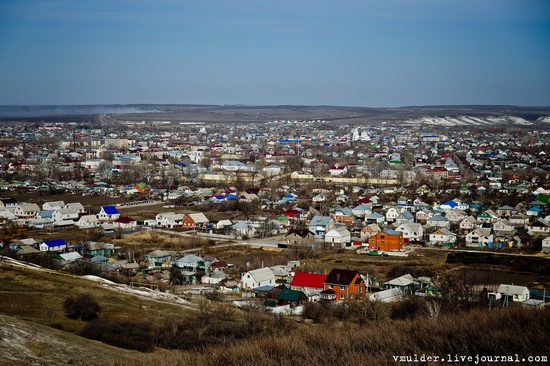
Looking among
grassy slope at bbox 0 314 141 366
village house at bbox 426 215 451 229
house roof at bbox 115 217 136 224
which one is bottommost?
house roof at bbox 115 217 136 224

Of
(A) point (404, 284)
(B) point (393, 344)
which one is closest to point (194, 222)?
(A) point (404, 284)

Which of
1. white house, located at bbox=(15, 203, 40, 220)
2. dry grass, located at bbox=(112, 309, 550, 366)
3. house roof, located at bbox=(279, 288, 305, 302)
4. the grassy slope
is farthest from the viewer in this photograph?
white house, located at bbox=(15, 203, 40, 220)

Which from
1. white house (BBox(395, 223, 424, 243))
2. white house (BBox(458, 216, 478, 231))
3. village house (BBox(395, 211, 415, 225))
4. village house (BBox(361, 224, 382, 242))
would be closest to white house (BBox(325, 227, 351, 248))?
village house (BBox(361, 224, 382, 242))

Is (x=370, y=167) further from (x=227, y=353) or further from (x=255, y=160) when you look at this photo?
(x=227, y=353)

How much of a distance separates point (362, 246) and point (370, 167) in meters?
13.5

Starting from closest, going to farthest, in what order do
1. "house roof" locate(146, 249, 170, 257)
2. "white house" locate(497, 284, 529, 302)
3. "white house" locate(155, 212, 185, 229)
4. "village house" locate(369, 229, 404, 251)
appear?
1. "white house" locate(497, 284, 529, 302)
2. "house roof" locate(146, 249, 170, 257)
3. "village house" locate(369, 229, 404, 251)
4. "white house" locate(155, 212, 185, 229)

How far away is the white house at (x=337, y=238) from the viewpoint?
43.6ft

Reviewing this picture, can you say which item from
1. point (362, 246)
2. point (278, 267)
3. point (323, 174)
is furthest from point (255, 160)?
point (278, 267)

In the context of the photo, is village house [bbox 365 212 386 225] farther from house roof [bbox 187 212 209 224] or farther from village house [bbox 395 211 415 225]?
house roof [bbox 187 212 209 224]

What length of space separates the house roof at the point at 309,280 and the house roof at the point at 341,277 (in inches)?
4.8

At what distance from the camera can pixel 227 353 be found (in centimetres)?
466

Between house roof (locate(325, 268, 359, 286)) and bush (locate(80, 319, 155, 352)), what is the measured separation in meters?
3.42

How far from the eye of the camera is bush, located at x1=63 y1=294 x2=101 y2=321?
6595 millimetres

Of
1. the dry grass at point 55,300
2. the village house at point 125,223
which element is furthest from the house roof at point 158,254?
the village house at point 125,223
